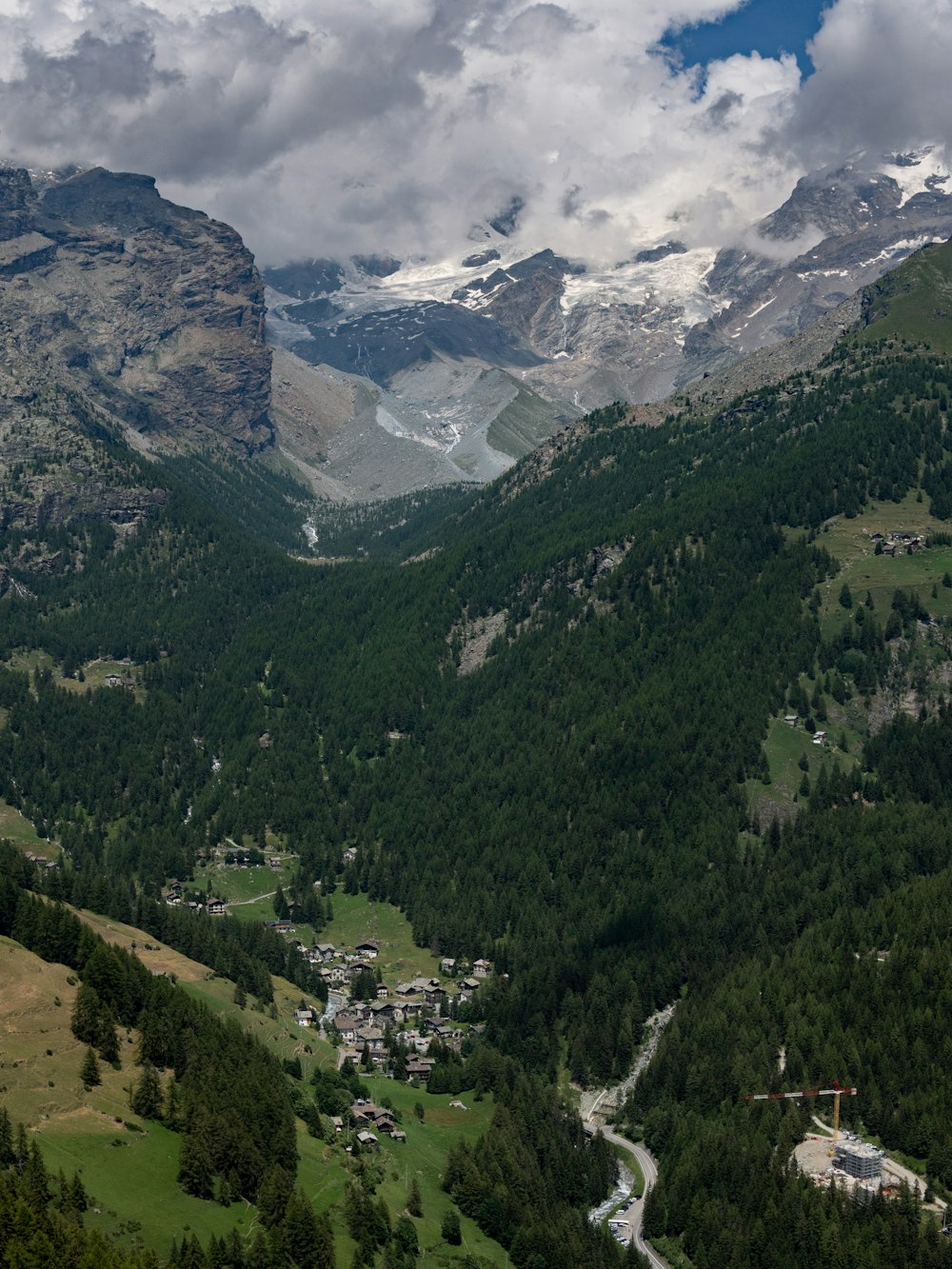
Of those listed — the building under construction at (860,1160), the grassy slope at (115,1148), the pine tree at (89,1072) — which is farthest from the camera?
the building under construction at (860,1160)

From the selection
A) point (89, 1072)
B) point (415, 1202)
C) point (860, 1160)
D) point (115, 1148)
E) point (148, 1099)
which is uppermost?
point (115, 1148)

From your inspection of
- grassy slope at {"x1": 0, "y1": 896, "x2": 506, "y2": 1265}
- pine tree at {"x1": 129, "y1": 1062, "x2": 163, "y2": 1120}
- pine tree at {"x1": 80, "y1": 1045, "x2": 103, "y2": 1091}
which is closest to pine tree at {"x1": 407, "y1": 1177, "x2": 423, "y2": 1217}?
grassy slope at {"x1": 0, "y1": 896, "x2": 506, "y2": 1265}

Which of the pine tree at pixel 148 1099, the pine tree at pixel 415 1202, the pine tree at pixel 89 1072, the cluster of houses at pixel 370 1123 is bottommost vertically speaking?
the cluster of houses at pixel 370 1123

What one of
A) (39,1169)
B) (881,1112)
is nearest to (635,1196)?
(881,1112)

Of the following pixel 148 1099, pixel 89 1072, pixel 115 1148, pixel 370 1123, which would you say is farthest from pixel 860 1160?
pixel 89 1072

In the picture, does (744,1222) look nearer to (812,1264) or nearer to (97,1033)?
(812,1264)

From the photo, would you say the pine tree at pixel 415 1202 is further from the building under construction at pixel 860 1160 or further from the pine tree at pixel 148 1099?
the building under construction at pixel 860 1160

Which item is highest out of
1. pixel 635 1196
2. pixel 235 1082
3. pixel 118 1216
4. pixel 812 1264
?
pixel 118 1216

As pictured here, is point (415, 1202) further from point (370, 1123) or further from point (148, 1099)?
point (148, 1099)

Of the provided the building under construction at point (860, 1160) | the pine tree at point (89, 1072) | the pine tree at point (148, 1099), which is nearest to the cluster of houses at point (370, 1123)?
the pine tree at point (148, 1099)

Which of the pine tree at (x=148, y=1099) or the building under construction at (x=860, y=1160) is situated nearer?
the pine tree at (x=148, y=1099)

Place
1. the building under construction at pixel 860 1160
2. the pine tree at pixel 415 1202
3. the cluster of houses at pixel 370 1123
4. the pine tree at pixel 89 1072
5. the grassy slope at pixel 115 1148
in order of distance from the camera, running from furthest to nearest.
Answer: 1. the building under construction at pixel 860 1160
2. the cluster of houses at pixel 370 1123
3. the pine tree at pixel 415 1202
4. the pine tree at pixel 89 1072
5. the grassy slope at pixel 115 1148
